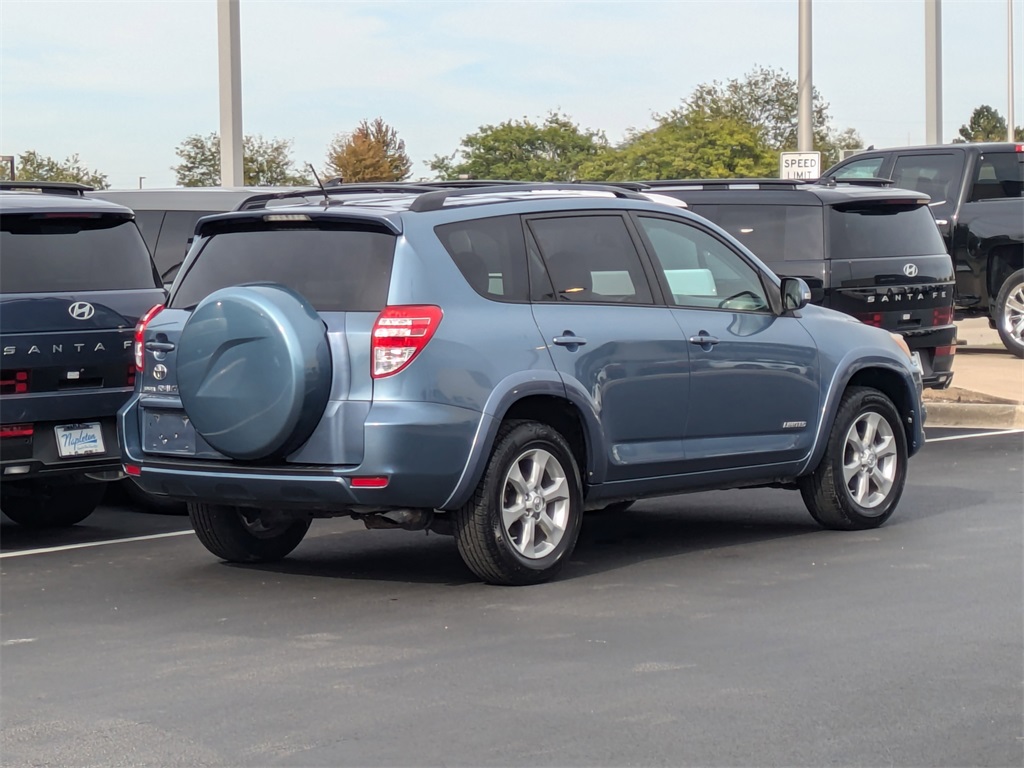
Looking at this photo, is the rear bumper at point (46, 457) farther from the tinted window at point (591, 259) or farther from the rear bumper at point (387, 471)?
the tinted window at point (591, 259)

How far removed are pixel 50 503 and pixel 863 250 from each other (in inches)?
256

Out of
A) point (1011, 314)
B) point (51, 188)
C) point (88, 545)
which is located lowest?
point (88, 545)

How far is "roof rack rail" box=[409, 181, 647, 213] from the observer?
803 cm

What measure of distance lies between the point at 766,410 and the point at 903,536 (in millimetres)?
1092

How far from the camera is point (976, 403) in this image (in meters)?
15.2

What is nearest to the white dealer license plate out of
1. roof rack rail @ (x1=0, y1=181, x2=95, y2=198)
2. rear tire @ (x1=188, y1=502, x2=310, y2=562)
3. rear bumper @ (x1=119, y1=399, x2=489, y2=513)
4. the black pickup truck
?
rear tire @ (x1=188, y1=502, x2=310, y2=562)

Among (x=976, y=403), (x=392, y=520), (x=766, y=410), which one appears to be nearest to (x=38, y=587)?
(x=392, y=520)

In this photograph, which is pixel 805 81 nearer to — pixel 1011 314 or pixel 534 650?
pixel 1011 314

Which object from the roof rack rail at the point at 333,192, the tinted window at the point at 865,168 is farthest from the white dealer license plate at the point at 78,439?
the tinted window at the point at 865,168

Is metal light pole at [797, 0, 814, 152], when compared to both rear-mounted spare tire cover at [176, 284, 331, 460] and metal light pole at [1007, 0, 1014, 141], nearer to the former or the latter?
rear-mounted spare tire cover at [176, 284, 331, 460]

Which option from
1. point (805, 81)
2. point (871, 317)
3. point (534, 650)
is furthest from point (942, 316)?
point (805, 81)

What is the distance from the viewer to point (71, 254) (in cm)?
969

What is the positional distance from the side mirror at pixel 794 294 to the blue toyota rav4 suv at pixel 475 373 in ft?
0.09

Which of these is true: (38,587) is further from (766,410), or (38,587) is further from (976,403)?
(976,403)
